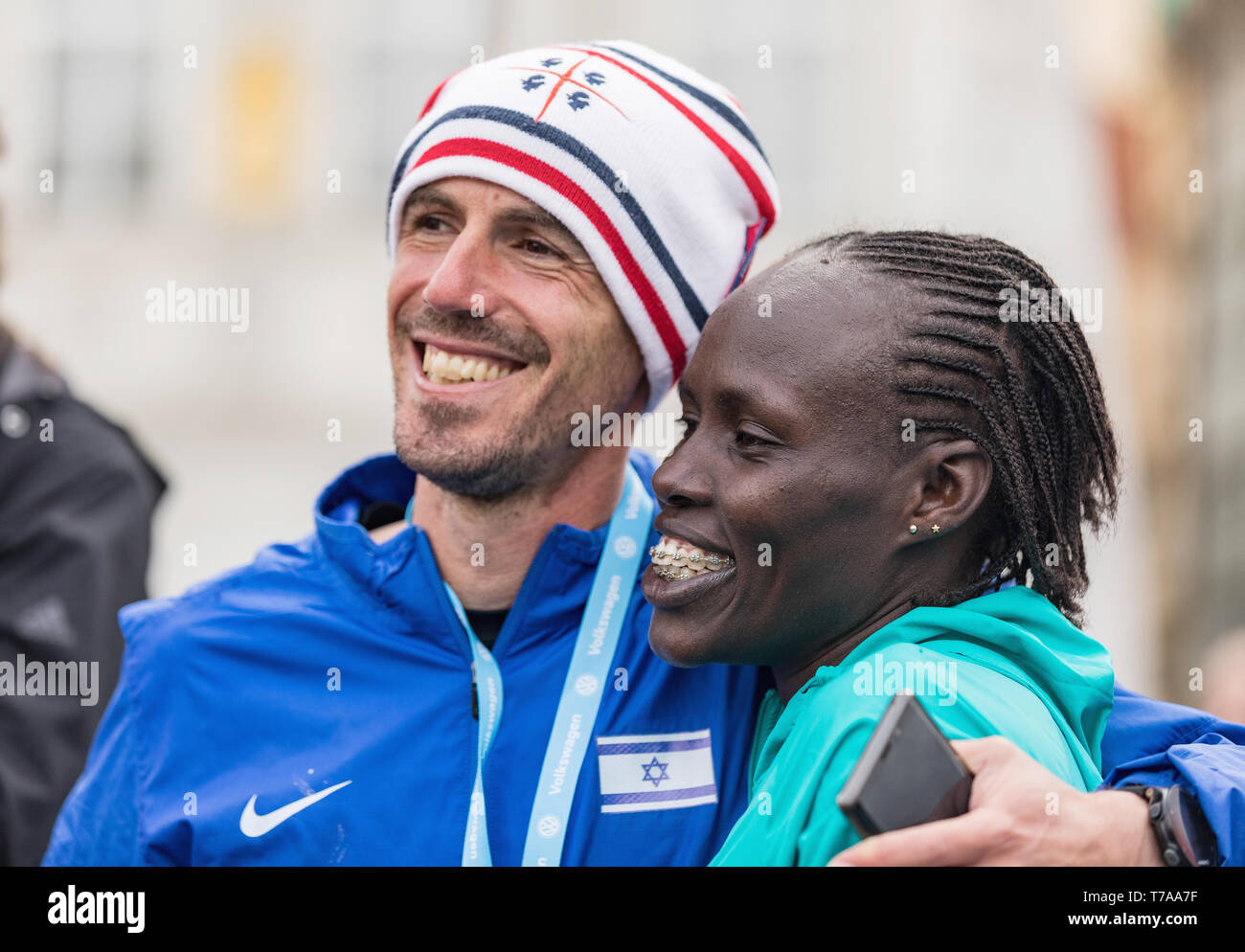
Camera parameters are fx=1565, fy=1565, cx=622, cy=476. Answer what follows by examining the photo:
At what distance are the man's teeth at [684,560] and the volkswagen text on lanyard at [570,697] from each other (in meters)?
0.38

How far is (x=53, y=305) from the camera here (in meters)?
16.3

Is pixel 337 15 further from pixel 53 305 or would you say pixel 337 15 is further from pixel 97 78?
pixel 53 305

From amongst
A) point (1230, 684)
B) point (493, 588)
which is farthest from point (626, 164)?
point (1230, 684)

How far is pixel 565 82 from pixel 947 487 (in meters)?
1.51

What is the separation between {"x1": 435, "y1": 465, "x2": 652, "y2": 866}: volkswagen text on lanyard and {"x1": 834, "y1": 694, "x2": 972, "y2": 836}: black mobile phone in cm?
88

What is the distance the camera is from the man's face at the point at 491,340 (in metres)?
3.50

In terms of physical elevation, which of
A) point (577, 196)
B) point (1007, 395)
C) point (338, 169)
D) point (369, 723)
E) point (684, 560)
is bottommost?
point (369, 723)

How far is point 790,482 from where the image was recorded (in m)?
2.78

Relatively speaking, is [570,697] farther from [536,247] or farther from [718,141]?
[718,141]

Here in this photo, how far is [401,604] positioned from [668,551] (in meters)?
0.73

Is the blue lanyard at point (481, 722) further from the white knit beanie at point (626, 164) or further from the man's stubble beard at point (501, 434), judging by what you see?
the white knit beanie at point (626, 164)

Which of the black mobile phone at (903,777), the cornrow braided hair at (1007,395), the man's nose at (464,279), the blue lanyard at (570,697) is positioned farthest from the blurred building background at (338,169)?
the black mobile phone at (903,777)

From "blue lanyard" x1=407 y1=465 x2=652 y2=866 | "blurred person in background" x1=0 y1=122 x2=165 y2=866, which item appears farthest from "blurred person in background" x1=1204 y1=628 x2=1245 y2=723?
"blurred person in background" x1=0 y1=122 x2=165 y2=866

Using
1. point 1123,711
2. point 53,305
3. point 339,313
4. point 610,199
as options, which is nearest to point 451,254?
point 610,199
